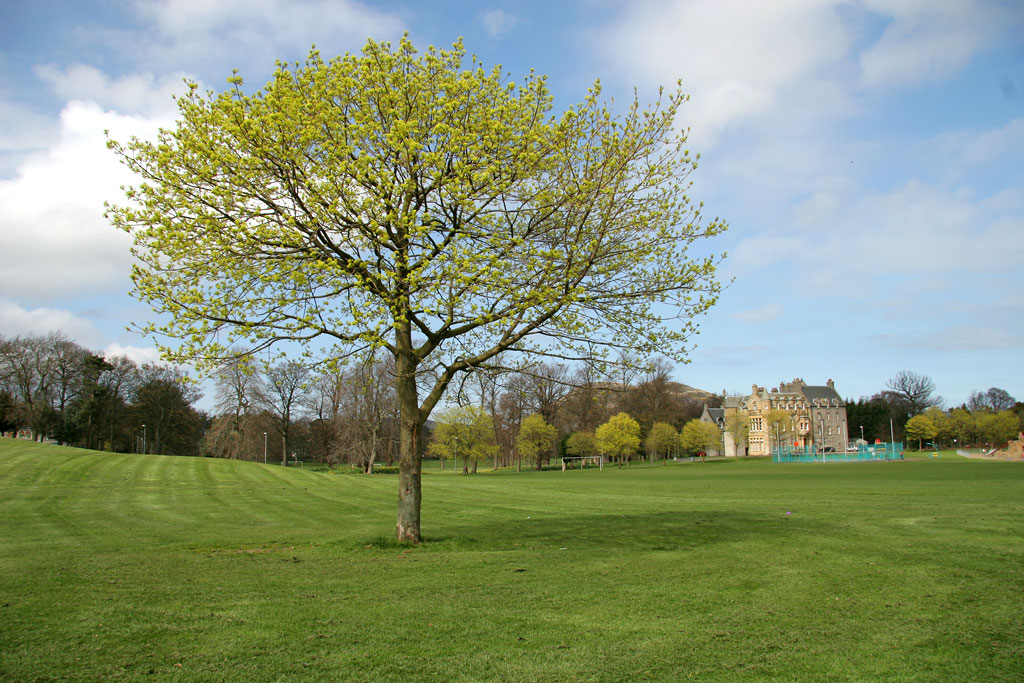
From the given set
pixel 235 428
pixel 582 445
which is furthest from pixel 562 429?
pixel 235 428

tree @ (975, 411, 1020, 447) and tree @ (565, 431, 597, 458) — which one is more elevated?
tree @ (975, 411, 1020, 447)

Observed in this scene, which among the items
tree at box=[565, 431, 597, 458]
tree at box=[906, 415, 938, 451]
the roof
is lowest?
tree at box=[565, 431, 597, 458]

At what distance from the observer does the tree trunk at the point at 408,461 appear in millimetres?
12648

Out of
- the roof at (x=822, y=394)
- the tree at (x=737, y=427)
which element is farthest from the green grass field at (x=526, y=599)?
the roof at (x=822, y=394)

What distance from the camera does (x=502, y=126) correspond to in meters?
11.0

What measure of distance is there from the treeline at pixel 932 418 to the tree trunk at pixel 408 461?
107530 mm

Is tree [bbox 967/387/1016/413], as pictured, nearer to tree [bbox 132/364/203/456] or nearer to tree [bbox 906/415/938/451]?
tree [bbox 906/415/938/451]

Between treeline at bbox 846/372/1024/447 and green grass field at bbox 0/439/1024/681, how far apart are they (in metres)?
97.2

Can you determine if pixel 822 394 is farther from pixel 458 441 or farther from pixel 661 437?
pixel 458 441

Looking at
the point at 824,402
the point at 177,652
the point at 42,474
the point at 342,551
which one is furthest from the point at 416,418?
the point at 824,402

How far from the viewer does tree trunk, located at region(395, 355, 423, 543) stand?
12648 millimetres

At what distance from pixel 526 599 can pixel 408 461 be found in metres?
5.28

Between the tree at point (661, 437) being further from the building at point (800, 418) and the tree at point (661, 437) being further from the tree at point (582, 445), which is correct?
the building at point (800, 418)

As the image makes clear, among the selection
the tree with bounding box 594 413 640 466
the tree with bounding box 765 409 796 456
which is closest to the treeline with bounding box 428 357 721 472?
the tree with bounding box 594 413 640 466
